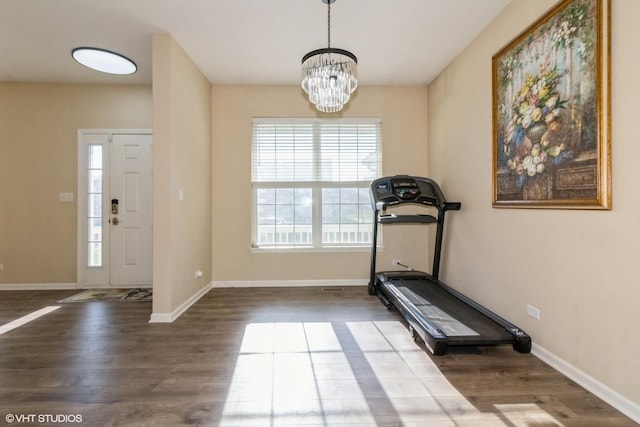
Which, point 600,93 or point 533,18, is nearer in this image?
point 600,93

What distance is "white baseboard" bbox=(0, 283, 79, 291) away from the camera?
385cm

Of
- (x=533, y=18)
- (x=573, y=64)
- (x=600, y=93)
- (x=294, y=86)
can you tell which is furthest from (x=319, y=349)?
(x=294, y=86)

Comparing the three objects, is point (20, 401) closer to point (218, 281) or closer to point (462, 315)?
point (218, 281)

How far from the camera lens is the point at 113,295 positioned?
3609 millimetres

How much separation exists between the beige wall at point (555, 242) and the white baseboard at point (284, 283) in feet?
4.37

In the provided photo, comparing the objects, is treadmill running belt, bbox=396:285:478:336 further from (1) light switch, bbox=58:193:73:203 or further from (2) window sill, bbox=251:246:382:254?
(1) light switch, bbox=58:193:73:203

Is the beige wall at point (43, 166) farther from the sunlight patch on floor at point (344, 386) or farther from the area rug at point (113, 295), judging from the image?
the sunlight patch on floor at point (344, 386)

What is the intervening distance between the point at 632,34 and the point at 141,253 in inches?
198

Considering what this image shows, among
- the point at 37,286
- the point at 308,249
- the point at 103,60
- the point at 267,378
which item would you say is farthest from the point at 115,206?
the point at 267,378

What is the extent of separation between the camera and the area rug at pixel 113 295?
3459 millimetres

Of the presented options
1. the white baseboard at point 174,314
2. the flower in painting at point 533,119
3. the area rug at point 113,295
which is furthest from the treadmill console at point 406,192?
the area rug at point 113,295

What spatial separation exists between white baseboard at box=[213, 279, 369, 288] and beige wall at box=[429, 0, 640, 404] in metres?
1.33

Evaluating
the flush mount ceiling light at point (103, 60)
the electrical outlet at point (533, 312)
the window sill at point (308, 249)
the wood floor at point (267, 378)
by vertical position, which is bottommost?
the wood floor at point (267, 378)

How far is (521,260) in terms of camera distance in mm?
2289
